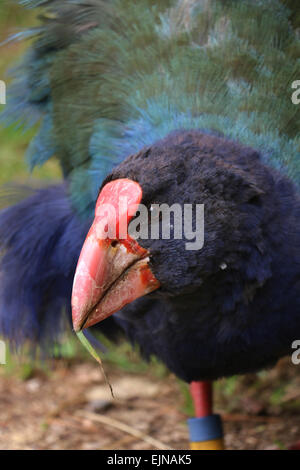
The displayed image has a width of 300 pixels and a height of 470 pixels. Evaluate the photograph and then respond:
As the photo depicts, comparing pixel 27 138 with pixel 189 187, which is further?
pixel 27 138

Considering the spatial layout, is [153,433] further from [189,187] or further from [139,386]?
[189,187]

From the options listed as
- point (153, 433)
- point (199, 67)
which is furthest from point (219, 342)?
point (153, 433)

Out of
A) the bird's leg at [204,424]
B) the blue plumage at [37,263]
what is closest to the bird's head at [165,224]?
the blue plumage at [37,263]

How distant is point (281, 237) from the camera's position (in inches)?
87.4

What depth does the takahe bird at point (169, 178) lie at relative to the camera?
6.81 feet

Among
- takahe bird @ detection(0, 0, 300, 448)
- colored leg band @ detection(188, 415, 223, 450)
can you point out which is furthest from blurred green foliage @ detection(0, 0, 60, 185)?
colored leg band @ detection(188, 415, 223, 450)

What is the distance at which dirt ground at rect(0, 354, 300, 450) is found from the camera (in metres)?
3.28

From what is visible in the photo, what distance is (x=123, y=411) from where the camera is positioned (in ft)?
11.9

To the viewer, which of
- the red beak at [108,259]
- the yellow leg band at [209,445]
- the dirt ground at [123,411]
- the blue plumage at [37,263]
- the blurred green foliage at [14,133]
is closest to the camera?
the red beak at [108,259]

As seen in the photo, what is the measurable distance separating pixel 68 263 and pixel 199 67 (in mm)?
956

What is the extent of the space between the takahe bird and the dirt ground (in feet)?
1.25

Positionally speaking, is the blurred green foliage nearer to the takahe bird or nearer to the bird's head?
the takahe bird

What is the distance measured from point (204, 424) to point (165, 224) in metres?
1.33

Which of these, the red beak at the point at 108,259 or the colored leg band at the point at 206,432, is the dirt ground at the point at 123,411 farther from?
the red beak at the point at 108,259
